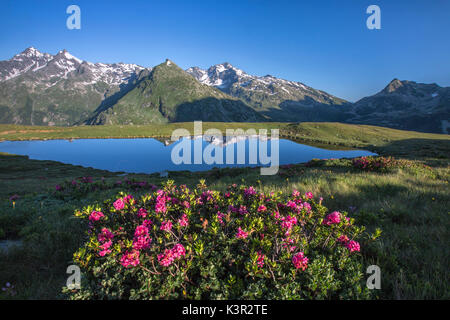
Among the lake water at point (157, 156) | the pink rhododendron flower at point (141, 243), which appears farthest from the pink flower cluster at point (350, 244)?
the lake water at point (157, 156)

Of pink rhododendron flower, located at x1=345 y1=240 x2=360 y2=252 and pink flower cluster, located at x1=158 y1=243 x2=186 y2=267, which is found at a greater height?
pink flower cluster, located at x1=158 y1=243 x2=186 y2=267

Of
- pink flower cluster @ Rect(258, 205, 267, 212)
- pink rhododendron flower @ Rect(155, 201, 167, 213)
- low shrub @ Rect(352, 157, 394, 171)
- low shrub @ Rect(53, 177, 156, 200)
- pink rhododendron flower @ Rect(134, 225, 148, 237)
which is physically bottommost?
low shrub @ Rect(53, 177, 156, 200)

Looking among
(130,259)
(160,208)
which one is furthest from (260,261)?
(160,208)

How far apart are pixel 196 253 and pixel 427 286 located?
3499 mm

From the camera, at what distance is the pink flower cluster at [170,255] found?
262cm

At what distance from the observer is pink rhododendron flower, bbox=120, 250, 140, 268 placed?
266cm

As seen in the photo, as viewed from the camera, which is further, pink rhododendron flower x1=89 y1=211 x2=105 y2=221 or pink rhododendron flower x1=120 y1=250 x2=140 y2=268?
pink rhododendron flower x1=89 y1=211 x2=105 y2=221

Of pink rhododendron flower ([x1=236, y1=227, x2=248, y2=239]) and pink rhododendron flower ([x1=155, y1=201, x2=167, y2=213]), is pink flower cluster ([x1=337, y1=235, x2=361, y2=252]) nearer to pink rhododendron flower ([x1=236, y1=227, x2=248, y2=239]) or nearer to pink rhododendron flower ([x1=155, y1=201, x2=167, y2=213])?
pink rhododendron flower ([x1=236, y1=227, x2=248, y2=239])

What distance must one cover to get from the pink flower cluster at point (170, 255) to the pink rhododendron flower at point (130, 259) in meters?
0.35

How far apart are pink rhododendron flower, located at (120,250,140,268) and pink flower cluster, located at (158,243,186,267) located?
35 centimetres

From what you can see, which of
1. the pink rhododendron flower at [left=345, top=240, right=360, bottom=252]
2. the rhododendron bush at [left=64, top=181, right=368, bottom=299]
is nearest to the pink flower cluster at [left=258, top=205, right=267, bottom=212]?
the rhododendron bush at [left=64, top=181, right=368, bottom=299]

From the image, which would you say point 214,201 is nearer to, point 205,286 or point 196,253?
point 196,253

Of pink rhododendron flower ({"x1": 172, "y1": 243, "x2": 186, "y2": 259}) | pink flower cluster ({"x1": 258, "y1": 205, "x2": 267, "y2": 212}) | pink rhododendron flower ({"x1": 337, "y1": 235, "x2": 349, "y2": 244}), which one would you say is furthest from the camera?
pink flower cluster ({"x1": 258, "y1": 205, "x2": 267, "y2": 212})

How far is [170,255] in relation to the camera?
2.70 metres
